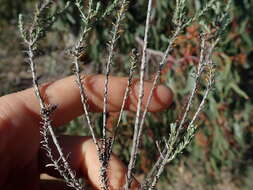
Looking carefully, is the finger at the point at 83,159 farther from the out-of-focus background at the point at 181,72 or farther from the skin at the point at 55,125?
the out-of-focus background at the point at 181,72

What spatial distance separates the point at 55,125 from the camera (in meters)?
1.12

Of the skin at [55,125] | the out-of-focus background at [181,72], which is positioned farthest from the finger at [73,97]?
the out-of-focus background at [181,72]

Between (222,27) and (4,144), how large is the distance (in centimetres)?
53

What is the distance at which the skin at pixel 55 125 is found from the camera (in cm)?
98

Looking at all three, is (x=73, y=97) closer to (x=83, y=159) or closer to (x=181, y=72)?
(x=83, y=159)

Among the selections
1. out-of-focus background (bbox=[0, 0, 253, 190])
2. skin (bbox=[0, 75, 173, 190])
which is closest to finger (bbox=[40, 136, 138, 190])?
skin (bbox=[0, 75, 173, 190])

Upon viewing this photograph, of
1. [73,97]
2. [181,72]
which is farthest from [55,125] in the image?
[181,72]

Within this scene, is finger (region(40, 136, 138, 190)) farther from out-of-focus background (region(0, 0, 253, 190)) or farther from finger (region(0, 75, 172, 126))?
out-of-focus background (region(0, 0, 253, 190))

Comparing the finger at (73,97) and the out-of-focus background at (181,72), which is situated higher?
the finger at (73,97)

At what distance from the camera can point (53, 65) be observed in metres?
2.38

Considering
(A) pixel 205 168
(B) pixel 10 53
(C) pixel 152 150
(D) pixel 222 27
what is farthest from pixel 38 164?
(B) pixel 10 53

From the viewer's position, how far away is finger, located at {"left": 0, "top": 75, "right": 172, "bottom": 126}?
102 cm

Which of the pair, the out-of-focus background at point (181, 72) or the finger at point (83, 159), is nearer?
the finger at point (83, 159)

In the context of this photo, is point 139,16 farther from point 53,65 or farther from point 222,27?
point 222,27
